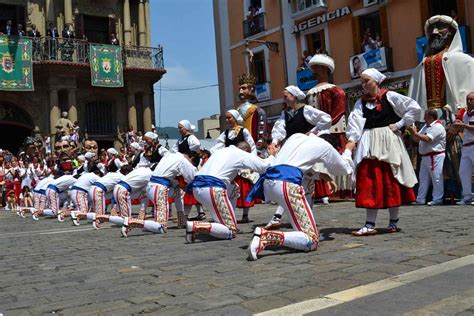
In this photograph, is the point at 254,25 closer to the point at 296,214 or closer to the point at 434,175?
the point at 434,175

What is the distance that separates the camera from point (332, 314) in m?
Result: 3.08

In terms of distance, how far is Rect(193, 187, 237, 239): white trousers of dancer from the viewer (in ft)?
20.1

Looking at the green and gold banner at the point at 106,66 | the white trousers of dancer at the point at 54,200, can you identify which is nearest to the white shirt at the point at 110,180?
the white trousers of dancer at the point at 54,200

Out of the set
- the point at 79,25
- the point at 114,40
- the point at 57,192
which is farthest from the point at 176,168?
the point at 79,25

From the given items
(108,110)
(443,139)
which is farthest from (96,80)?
(443,139)

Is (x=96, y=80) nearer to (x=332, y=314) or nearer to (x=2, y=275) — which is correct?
(x=2, y=275)

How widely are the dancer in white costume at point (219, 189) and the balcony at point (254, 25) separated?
65.8 feet

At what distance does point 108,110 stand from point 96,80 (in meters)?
2.99

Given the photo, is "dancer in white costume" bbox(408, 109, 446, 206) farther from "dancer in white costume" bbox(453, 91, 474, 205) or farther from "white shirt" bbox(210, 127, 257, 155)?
"white shirt" bbox(210, 127, 257, 155)

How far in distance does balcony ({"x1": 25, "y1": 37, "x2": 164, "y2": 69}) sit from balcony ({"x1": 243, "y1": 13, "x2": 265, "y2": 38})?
650cm

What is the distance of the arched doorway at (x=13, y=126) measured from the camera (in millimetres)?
27263

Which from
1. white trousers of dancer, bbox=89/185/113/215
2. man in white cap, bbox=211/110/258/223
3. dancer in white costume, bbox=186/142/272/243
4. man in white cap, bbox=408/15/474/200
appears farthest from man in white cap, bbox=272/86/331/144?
white trousers of dancer, bbox=89/185/113/215

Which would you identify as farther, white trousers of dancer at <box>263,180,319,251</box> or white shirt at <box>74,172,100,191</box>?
white shirt at <box>74,172,100,191</box>

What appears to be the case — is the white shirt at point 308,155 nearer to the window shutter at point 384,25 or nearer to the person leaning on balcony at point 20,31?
the window shutter at point 384,25
